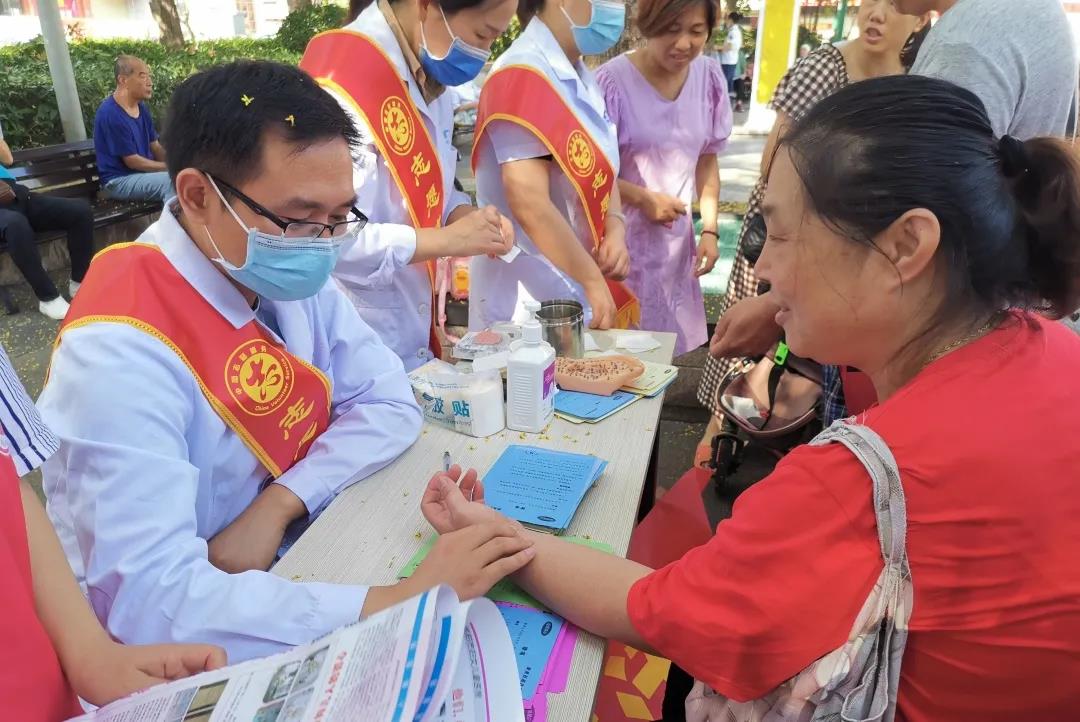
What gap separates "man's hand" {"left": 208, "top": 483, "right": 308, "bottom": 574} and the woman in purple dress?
6.34 ft

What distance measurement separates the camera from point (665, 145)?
2928mm

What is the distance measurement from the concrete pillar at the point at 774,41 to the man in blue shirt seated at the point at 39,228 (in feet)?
26.5

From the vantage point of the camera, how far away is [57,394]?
120 centimetres

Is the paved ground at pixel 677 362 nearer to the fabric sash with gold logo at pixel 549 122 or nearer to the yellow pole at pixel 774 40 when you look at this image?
the fabric sash with gold logo at pixel 549 122

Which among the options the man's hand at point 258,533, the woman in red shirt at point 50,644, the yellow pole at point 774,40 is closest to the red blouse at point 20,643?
the woman in red shirt at point 50,644

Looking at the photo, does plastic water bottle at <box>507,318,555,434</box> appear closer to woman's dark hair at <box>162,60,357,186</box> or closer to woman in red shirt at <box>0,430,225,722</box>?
woman's dark hair at <box>162,60,357,186</box>

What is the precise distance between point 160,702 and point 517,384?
36.9 inches

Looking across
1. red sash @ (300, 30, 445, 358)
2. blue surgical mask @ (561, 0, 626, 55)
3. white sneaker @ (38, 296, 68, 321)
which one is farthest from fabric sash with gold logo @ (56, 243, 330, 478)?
white sneaker @ (38, 296, 68, 321)

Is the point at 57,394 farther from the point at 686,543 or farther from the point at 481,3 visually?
the point at 481,3

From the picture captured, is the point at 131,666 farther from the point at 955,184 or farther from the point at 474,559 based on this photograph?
the point at 955,184

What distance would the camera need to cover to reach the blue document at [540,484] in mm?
→ 1339

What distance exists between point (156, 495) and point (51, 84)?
883 cm

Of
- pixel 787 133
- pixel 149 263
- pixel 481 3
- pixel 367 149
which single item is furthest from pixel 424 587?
pixel 481 3

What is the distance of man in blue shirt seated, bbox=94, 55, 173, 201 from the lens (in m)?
6.51
